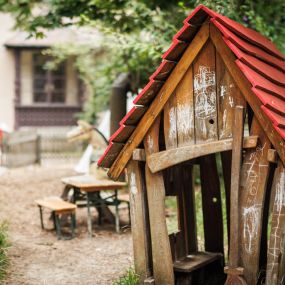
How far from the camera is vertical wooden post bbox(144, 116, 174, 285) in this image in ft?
19.0

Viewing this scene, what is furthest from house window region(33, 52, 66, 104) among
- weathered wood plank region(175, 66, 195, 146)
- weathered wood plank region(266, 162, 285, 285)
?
weathered wood plank region(266, 162, 285, 285)

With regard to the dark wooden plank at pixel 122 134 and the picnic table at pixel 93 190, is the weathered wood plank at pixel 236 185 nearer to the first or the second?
the dark wooden plank at pixel 122 134

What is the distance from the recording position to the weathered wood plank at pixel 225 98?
5.27 metres

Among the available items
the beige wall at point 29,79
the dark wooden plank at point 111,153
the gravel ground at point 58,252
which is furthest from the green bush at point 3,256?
the beige wall at point 29,79

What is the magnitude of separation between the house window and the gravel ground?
42.3ft

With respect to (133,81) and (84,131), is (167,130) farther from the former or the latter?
(133,81)

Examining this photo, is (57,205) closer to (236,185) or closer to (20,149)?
(236,185)

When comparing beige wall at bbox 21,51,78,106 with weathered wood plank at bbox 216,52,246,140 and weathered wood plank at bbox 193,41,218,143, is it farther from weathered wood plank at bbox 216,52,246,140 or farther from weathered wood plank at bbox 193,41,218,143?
weathered wood plank at bbox 216,52,246,140

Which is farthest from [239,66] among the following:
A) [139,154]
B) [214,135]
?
[139,154]

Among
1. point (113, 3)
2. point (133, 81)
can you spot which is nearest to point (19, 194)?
point (133, 81)

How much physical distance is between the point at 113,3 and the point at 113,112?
3.14 meters

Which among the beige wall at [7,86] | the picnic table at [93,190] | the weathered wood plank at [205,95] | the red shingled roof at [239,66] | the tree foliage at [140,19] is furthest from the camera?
the beige wall at [7,86]

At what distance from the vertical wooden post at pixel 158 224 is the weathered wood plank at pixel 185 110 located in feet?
1.11

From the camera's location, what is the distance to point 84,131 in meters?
11.4
